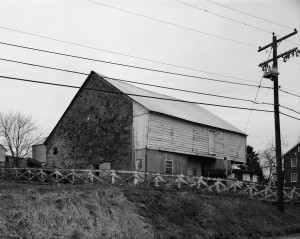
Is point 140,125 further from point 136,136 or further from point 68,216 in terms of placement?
point 68,216

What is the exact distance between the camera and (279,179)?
25609 mm

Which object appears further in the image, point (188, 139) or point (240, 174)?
point (240, 174)

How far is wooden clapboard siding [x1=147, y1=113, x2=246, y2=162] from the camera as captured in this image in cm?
3222

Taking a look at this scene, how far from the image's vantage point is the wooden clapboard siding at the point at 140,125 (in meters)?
31.6

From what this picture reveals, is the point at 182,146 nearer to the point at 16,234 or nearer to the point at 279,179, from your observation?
the point at 279,179

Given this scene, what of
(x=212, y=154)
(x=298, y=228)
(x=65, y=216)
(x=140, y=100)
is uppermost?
(x=140, y=100)

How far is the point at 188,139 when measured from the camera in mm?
35344

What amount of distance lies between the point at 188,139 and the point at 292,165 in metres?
44.7

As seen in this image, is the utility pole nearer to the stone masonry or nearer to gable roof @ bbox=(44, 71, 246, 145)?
gable roof @ bbox=(44, 71, 246, 145)

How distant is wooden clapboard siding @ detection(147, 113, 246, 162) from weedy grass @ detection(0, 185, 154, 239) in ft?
45.9

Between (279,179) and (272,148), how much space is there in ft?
204

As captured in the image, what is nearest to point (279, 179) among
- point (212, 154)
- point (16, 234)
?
point (212, 154)

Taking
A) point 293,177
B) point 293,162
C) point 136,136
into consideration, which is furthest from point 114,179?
point 293,162

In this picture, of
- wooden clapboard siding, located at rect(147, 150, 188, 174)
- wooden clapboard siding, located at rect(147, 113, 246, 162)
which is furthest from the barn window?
wooden clapboard siding, located at rect(147, 113, 246, 162)
